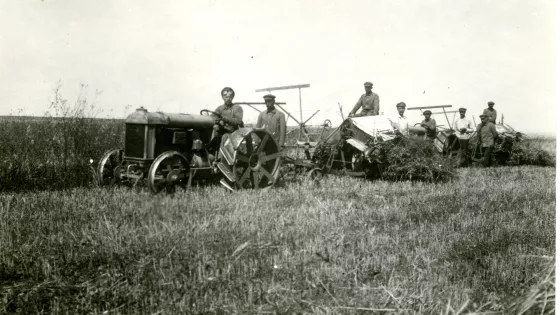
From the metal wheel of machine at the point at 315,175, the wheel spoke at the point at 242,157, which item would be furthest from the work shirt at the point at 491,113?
the wheel spoke at the point at 242,157

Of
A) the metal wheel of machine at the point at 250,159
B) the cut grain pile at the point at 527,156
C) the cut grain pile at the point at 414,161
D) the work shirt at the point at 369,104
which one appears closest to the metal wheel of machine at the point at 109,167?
the metal wheel of machine at the point at 250,159

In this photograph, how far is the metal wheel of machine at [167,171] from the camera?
6484 mm

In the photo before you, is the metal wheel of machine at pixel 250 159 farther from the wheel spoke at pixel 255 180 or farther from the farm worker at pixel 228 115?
the farm worker at pixel 228 115

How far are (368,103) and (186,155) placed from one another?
5278 mm

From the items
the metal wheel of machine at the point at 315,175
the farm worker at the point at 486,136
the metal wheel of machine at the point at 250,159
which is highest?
the farm worker at the point at 486,136

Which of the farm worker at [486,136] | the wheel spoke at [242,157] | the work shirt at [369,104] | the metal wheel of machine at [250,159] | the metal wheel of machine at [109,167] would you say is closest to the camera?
the metal wheel of machine at [109,167]

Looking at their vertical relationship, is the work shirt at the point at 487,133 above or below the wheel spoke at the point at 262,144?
above

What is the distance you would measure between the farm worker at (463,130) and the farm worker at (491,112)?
0.76 m

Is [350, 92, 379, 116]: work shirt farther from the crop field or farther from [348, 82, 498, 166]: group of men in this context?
the crop field

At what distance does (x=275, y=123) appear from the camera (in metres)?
9.38

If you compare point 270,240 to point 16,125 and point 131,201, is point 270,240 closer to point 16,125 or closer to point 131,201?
point 131,201

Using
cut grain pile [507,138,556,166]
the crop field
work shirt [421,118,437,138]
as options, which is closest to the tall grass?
the crop field

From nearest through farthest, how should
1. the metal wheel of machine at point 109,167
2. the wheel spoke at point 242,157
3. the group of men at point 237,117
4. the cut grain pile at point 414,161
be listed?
the metal wheel of machine at point 109,167, the wheel spoke at point 242,157, the group of men at point 237,117, the cut grain pile at point 414,161

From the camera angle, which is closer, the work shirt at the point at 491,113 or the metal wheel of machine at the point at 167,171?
the metal wheel of machine at the point at 167,171
